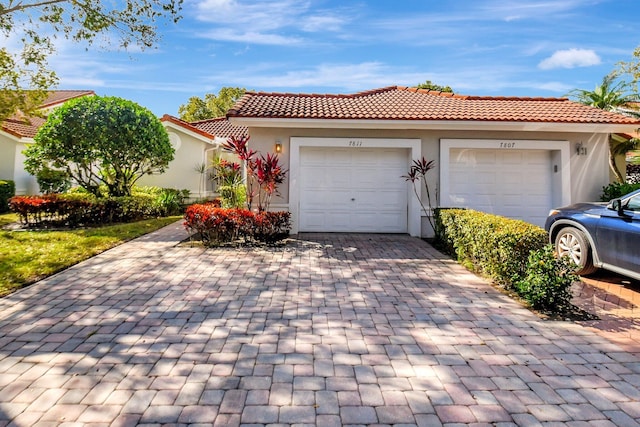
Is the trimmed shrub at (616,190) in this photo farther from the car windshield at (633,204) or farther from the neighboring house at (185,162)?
the neighboring house at (185,162)

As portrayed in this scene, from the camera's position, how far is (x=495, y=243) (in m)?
5.52

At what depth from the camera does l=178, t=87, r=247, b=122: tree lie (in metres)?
37.3

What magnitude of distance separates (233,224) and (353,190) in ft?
12.0

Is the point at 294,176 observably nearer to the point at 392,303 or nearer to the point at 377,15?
the point at 377,15

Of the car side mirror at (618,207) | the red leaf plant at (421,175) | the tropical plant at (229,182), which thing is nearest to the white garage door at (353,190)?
the red leaf plant at (421,175)

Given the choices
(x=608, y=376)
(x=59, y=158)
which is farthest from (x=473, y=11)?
(x=59, y=158)

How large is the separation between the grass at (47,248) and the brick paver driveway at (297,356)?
54cm

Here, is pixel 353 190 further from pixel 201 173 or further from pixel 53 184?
pixel 53 184

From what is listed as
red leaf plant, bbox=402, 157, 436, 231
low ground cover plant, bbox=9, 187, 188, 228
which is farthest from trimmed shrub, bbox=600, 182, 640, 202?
low ground cover plant, bbox=9, 187, 188, 228

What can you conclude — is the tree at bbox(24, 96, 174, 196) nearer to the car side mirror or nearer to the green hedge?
the green hedge

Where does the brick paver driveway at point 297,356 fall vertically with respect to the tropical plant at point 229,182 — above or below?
below

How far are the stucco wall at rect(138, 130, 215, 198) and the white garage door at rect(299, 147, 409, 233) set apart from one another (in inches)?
387

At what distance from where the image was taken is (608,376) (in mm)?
3006

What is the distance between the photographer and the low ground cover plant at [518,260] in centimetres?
453
